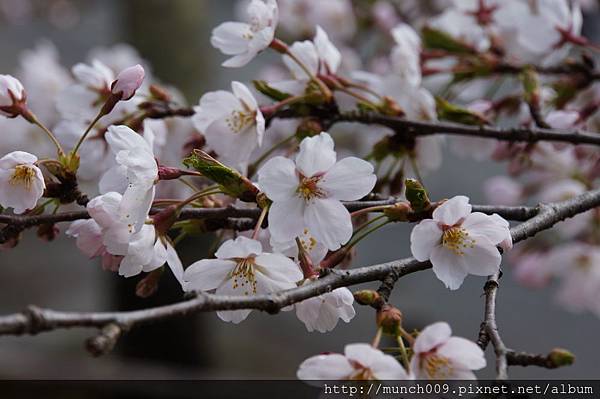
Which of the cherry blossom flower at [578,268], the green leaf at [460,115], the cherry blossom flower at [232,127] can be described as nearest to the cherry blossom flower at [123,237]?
→ the cherry blossom flower at [232,127]

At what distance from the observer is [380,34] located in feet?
7.86

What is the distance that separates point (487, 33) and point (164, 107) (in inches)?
24.8

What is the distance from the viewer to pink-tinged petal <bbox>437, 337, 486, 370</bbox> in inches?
23.6

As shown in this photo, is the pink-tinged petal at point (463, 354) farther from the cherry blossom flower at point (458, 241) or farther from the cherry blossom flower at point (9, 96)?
the cherry blossom flower at point (9, 96)

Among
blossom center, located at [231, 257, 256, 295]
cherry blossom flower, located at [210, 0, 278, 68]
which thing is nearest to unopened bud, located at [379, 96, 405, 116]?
cherry blossom flower, located at [210, 0, 278, 68]

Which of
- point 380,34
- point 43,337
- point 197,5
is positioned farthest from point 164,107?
point 43,337

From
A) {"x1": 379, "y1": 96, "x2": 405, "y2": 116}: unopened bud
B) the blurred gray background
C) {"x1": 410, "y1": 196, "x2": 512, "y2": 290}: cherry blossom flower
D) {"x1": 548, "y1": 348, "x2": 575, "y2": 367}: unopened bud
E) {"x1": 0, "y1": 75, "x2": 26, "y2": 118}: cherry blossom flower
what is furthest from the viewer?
the blurred gray background

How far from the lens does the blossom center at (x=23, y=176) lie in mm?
731

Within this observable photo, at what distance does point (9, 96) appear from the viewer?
2.69ft

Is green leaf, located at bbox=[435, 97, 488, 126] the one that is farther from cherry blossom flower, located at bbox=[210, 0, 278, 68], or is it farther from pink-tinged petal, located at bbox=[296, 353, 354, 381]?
pink-tinged petal, located at bbox=[296, 353, 354, 381]

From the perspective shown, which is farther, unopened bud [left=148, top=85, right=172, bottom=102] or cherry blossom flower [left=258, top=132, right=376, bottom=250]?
unopened bud [left=148, top=85, right=172, bottom=102]

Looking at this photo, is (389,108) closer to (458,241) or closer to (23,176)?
(458,241)

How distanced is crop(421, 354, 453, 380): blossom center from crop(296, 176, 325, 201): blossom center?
18 cm

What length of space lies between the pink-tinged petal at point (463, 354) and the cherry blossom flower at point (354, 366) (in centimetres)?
4
